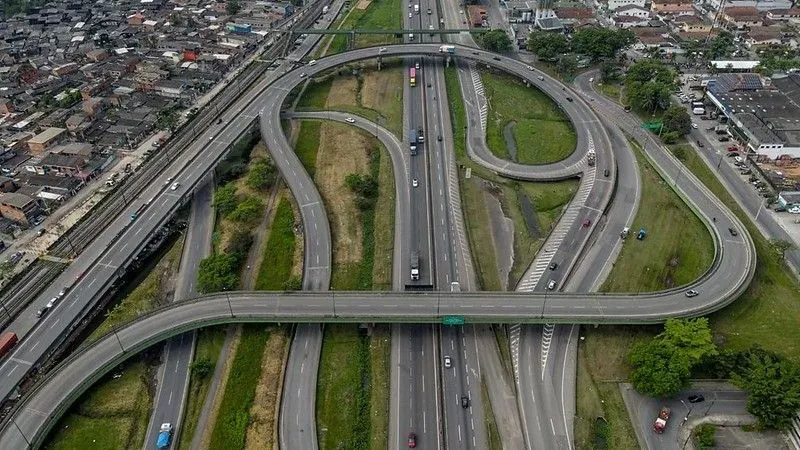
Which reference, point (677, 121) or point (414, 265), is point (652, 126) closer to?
point (677, 121)

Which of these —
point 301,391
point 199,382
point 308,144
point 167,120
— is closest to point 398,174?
point 308,144

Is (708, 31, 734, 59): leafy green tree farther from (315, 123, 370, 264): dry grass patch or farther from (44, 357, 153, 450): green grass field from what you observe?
(44, 357, 153, 450): green grass field

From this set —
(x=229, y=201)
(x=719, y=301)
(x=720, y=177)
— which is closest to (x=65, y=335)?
(x=229, y=201)

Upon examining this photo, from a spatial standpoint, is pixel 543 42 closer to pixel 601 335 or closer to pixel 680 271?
pixel 680 271

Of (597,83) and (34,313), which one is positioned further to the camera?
(597,83)

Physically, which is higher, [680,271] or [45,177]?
[45,177]

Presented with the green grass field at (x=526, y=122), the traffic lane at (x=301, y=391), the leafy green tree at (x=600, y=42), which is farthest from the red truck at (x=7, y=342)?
the leafy green tree at (x=600, y=42)

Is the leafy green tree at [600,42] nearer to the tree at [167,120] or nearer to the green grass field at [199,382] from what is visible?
the tree at [167,120]
